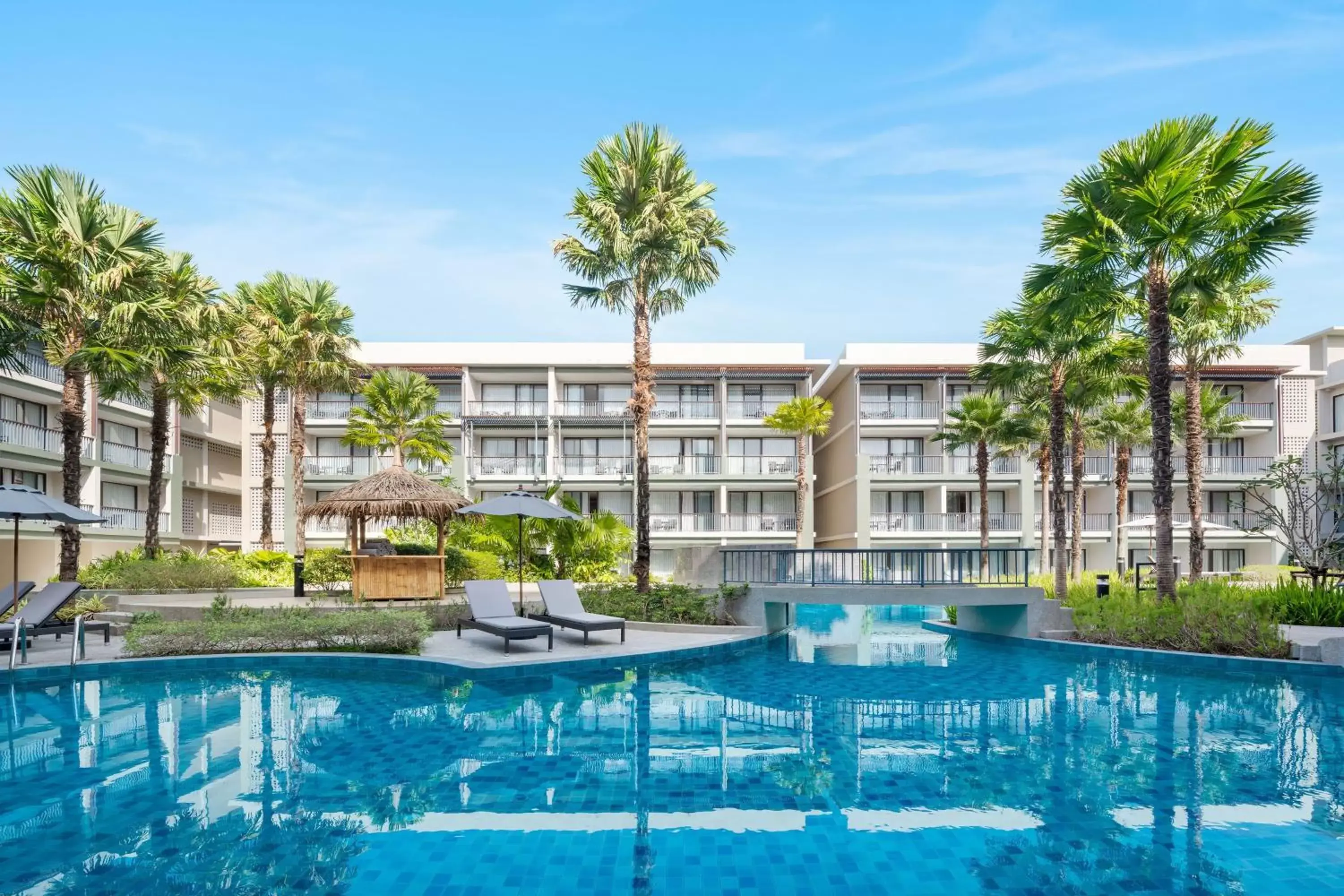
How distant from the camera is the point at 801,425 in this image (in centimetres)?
3038

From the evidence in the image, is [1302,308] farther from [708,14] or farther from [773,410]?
[708,14]

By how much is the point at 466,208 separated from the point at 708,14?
8022 mm

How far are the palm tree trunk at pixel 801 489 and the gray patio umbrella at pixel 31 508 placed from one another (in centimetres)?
2382

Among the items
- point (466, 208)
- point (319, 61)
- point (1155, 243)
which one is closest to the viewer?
point (1155, 243)

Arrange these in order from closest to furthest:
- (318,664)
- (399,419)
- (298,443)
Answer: (318,664) < (298,443) < (399,419)

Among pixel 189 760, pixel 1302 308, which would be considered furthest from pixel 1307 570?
pixel 189 760

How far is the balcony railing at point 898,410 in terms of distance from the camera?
33750mm

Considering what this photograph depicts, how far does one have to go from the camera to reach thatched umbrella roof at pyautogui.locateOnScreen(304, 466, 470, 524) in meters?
17.8

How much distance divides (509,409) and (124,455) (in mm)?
14921

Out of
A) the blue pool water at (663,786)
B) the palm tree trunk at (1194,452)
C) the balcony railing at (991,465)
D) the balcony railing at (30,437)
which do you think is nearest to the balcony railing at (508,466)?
the balcony railing at (30,437)

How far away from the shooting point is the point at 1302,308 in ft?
93.2

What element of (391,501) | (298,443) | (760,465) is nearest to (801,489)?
(760,465)

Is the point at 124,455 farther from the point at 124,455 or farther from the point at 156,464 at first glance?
the point at 156,464

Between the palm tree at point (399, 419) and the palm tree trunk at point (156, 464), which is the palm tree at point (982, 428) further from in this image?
the palm tree trunk at point (156, 464)
